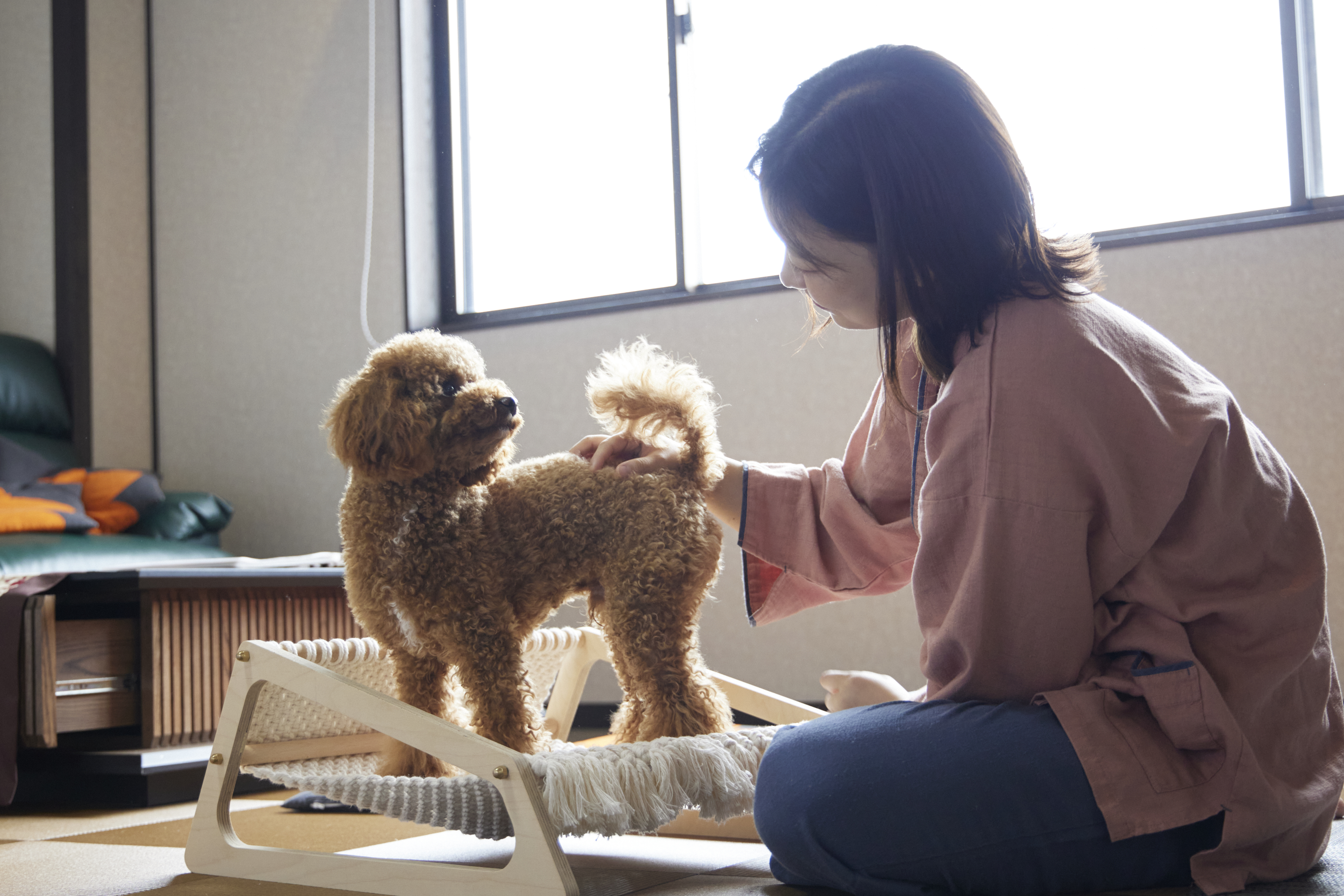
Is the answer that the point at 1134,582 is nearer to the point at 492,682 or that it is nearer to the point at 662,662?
the point at 662,662

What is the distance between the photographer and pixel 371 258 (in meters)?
3.11

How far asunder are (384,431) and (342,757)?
2.55 feet

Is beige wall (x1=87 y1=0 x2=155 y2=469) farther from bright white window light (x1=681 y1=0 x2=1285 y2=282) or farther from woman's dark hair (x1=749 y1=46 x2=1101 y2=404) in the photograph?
woman's dark hair (x1=749 y1=46 x2=1101 y2=404)

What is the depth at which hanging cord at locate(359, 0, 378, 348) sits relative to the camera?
10.2 feet

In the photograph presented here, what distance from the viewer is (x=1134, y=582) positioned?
3.04ft

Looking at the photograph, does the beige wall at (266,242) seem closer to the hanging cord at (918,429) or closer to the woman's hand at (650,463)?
the woman's hand at (650,463)

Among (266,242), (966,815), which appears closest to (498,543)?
(966,815)

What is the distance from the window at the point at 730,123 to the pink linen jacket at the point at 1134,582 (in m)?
1.04

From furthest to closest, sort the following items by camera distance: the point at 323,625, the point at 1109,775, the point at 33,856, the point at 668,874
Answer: the point at 323,625, the point at 33,856, the point at 668,874, the point at 1109,775

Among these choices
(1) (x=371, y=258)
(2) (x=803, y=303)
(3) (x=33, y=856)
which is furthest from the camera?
(1) (x=371, y=258)

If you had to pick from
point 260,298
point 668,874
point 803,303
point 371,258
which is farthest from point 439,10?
point 668,874

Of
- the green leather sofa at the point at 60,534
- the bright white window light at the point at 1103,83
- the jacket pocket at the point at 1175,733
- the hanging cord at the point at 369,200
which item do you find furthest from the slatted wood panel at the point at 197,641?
the jacket pocket at the point at 1175,733

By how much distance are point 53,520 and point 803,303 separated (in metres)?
1.89

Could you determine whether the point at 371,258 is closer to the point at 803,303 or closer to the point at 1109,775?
the point at 803,303
